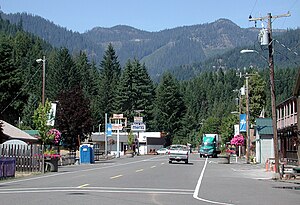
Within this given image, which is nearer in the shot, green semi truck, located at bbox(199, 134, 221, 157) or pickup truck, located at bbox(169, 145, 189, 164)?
pickup truck, located at bbox(169, 145, 189, 164)

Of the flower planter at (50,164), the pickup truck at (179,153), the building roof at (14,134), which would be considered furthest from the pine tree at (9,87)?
the flower planter at (50,164)

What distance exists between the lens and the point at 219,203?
16.2 m

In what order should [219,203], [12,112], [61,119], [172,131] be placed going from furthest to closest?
[172,131] < [12,112] < [61,119] < [219,203]

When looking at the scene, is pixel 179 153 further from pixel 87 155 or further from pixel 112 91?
pixel 112 91

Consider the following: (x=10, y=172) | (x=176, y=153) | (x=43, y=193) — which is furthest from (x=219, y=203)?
(x=176, y=153)

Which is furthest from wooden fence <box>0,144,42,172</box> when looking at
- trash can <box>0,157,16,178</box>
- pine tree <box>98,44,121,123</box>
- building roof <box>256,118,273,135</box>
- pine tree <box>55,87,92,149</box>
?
pine tree <box>98,44,121,123</box>


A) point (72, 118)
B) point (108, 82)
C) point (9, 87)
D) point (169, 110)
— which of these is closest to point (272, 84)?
point (72, 118)

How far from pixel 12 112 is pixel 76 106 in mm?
25448

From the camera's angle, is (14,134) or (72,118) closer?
(14,134)

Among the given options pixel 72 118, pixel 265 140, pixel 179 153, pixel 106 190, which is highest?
pixel 72 118

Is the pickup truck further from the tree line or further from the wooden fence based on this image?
the tree line

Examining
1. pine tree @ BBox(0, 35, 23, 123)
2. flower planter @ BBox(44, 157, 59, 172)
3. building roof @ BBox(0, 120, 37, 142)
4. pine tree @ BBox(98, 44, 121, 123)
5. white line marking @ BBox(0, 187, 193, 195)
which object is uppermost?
pine tree @ BBox(98, 44, 121, 123)

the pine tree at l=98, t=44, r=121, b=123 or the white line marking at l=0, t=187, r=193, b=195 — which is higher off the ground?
the pine tree at l=98, t=44, r=121, b=123

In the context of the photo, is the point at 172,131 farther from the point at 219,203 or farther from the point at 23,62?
the point at 219,203
